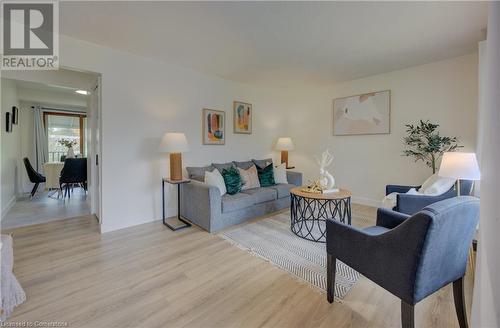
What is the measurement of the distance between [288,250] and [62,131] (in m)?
7.30

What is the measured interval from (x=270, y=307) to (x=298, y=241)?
1163 millimetres

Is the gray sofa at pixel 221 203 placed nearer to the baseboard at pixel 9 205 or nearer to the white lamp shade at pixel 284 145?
the white lamp shade at pixel 284 145

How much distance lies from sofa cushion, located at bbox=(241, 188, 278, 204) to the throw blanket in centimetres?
252

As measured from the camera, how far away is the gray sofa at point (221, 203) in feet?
9.75

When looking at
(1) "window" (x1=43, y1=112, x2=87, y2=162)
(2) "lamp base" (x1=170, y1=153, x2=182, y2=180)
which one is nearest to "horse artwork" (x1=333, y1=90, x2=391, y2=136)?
(2) "lamp base" (x1=170, y1=153, x2=182, y2=180)

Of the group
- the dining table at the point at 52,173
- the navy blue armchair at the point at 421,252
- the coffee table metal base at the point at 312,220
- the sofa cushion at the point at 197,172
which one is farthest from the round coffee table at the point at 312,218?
the dining table at the point at 52,173

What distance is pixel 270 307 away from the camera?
1640mm

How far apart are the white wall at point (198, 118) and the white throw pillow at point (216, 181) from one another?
74cm

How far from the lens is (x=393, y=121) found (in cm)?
394

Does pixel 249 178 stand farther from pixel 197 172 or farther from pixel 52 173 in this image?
pixel 52 173

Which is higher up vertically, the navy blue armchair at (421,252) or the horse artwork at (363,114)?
the horse artwork at (363,114)

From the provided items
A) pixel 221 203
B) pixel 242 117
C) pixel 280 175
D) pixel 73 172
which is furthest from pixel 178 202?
pixel 73 172

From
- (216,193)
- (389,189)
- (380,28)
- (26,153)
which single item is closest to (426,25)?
(380,28)

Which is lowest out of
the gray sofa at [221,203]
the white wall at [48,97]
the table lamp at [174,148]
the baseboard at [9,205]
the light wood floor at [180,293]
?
the light wood floor at [180,293]
